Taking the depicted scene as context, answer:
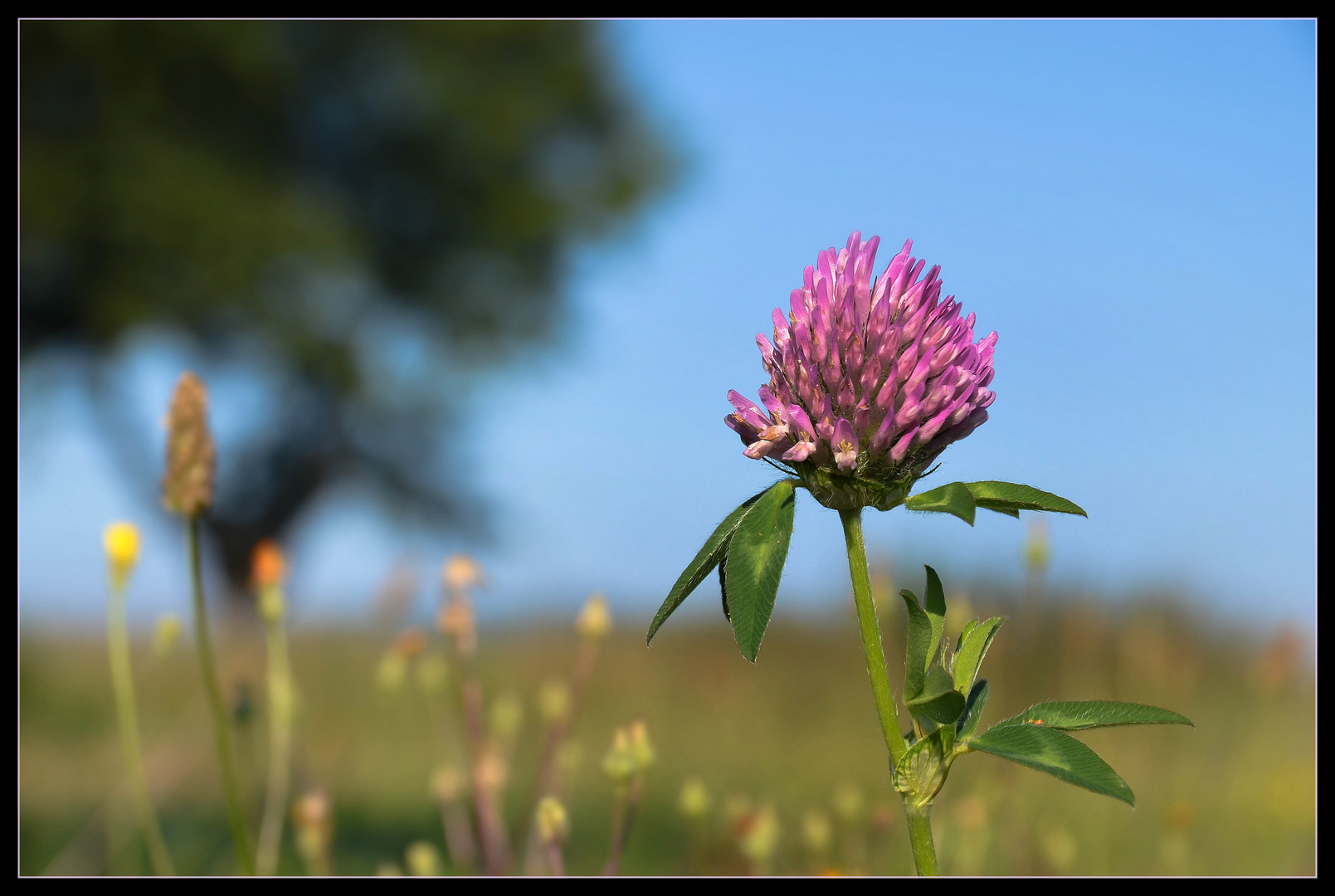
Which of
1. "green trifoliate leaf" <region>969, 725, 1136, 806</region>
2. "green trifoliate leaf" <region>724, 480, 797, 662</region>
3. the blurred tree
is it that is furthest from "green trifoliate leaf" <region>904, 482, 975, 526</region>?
the blurred tree

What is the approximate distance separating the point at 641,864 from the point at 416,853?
2142mm

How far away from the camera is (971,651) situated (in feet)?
4.76

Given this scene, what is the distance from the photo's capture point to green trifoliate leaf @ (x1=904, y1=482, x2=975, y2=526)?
1.23 m

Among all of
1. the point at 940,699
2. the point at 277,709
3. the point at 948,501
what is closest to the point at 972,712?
the point at 940,699

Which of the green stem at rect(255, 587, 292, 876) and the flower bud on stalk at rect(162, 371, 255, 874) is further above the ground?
the flower bud on stalk at rect(162, 371, 255, 874)

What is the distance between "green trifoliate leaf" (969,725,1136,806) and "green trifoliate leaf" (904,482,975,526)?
293mm

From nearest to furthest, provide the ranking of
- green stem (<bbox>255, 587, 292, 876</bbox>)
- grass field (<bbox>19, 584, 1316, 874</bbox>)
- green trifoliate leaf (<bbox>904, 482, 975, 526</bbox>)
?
1. green trifoliate leaf (<bbox>904, 482, 975, 526</bbox>)
2. green stem (<bbox>255, 587, 292, 876</bbox>)
3. grass field (<bbox>19, 584, 1316, 874</bbox>)

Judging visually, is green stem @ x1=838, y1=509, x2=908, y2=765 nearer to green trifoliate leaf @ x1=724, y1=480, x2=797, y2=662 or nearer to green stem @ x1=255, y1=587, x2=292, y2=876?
green trifoliate leaf @ x1=724, y1=480, x2=797, y2=662

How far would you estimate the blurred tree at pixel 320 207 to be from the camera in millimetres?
12734

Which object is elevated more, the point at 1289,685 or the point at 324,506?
the point at 324,506

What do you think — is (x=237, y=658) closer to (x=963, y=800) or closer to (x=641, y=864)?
(x=641, y=864)

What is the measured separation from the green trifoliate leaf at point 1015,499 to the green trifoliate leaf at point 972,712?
0.23 metres

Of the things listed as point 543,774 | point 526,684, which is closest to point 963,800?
point 543,774
